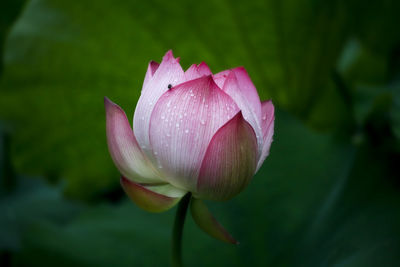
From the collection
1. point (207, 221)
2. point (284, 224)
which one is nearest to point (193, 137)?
point (207, 221)

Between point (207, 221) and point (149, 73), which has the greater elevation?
point (149, 73)

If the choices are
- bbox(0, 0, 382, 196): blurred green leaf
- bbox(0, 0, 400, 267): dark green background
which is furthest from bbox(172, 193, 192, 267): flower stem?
bbox(0, 0, 382, 196): blurred green leaf

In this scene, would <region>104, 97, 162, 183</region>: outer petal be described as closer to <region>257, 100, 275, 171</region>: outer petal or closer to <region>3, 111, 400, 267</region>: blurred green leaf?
<region>257, 100, 275, 171</region>: outer petal

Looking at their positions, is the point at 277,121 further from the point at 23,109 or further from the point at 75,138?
the point at 23,109

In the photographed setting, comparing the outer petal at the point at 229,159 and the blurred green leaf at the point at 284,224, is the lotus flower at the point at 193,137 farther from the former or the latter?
the blurred green leaf at the point at 284,224

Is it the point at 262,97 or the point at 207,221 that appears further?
the point at 262,97

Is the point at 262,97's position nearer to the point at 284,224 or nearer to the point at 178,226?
the point at 284,224

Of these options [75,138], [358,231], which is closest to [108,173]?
[75,138]

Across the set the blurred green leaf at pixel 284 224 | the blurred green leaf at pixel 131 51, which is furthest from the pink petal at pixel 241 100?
the blurred green leaf at pixel 131 51
